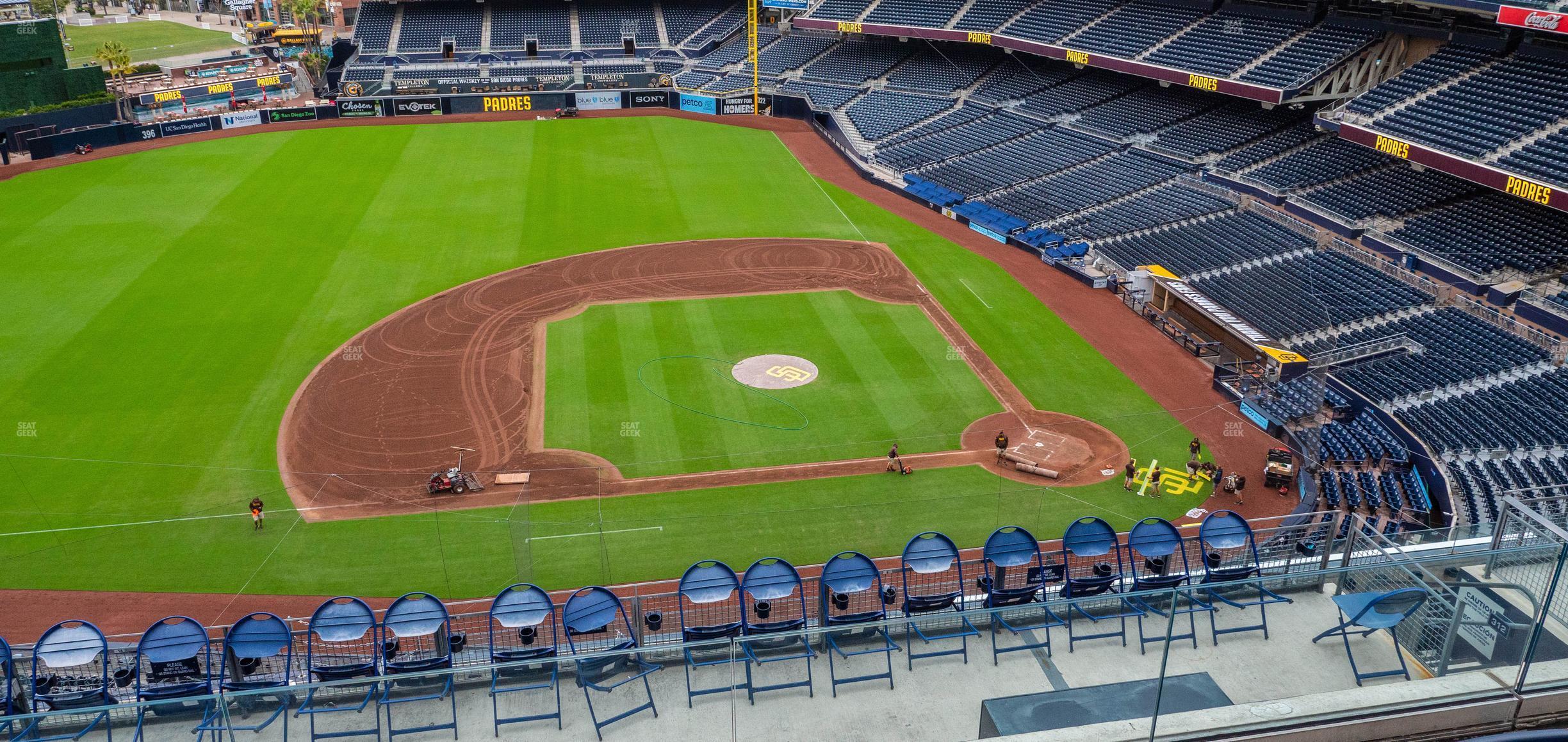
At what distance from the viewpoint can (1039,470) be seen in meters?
28.1

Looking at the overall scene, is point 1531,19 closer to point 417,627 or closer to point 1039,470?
point 1039,470

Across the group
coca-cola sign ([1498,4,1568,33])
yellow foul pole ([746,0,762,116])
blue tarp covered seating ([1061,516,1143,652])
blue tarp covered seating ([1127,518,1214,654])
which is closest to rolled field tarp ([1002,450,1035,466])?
blue tarp covered seating ([1127,518,1214,654])

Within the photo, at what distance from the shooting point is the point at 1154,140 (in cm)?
5200

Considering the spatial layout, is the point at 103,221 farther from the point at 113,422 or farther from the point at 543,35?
the point at 543,35

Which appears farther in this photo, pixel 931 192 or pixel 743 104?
pixel 743 104

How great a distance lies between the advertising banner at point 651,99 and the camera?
7544cm

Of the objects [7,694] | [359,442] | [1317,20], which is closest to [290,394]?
[359,442]

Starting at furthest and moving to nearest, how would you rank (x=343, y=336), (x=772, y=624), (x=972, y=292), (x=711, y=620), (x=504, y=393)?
1. (x=972, y=292)
2. (x=343, y=336)
3. (x=504, y=393)
4. (x=711, y=620)
5. (x=772, y=624)

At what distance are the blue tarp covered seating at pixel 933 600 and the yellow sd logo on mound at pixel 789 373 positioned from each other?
14.5m

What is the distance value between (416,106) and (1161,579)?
68885mm

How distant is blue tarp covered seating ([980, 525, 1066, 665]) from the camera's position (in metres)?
13.6

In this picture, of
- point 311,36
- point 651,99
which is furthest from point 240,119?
point 311,36

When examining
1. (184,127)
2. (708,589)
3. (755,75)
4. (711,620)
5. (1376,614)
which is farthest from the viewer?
(755,75)

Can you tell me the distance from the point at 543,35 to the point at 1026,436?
6853 cm
